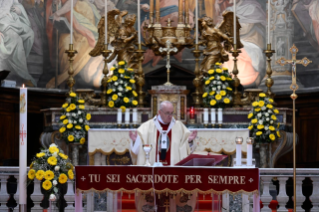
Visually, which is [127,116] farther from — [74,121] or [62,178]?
[62,178]

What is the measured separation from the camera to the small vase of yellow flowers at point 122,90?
11.1m

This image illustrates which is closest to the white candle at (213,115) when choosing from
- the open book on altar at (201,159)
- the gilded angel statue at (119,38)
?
the gilded angel statue at (119,38)

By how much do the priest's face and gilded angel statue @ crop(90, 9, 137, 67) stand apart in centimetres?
442

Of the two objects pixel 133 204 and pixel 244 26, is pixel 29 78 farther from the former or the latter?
pixel 133 204

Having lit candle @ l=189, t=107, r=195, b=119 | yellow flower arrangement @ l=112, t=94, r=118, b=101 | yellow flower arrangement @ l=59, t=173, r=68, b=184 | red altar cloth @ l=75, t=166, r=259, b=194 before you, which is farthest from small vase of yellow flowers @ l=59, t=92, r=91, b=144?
red altar cloth @ l=75, t=166, r=259, b=194

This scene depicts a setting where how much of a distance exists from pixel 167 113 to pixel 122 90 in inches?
145

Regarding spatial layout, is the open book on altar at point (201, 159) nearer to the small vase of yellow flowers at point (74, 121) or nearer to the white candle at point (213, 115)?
the white candle at point (213, 115)

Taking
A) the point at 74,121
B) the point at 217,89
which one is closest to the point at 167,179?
the point at 74,121

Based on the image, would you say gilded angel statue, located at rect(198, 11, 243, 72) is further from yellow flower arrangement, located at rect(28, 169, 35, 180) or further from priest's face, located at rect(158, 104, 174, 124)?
yellow flower arrangement, located at rect(28, 169, 35, 180)

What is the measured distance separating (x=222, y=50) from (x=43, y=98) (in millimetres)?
4636

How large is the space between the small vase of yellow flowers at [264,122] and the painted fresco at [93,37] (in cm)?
337

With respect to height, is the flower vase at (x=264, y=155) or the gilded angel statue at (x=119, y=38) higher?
the gilded angel statue at (x=119, y=38)

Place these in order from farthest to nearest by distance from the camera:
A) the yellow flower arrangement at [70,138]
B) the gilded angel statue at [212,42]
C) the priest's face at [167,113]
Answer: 1. the gilded angel statue at [212,42]
2. the yellow flower arrangement at [70,138]
3. the priest's face at [167,113]

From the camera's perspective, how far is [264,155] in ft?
34.5
